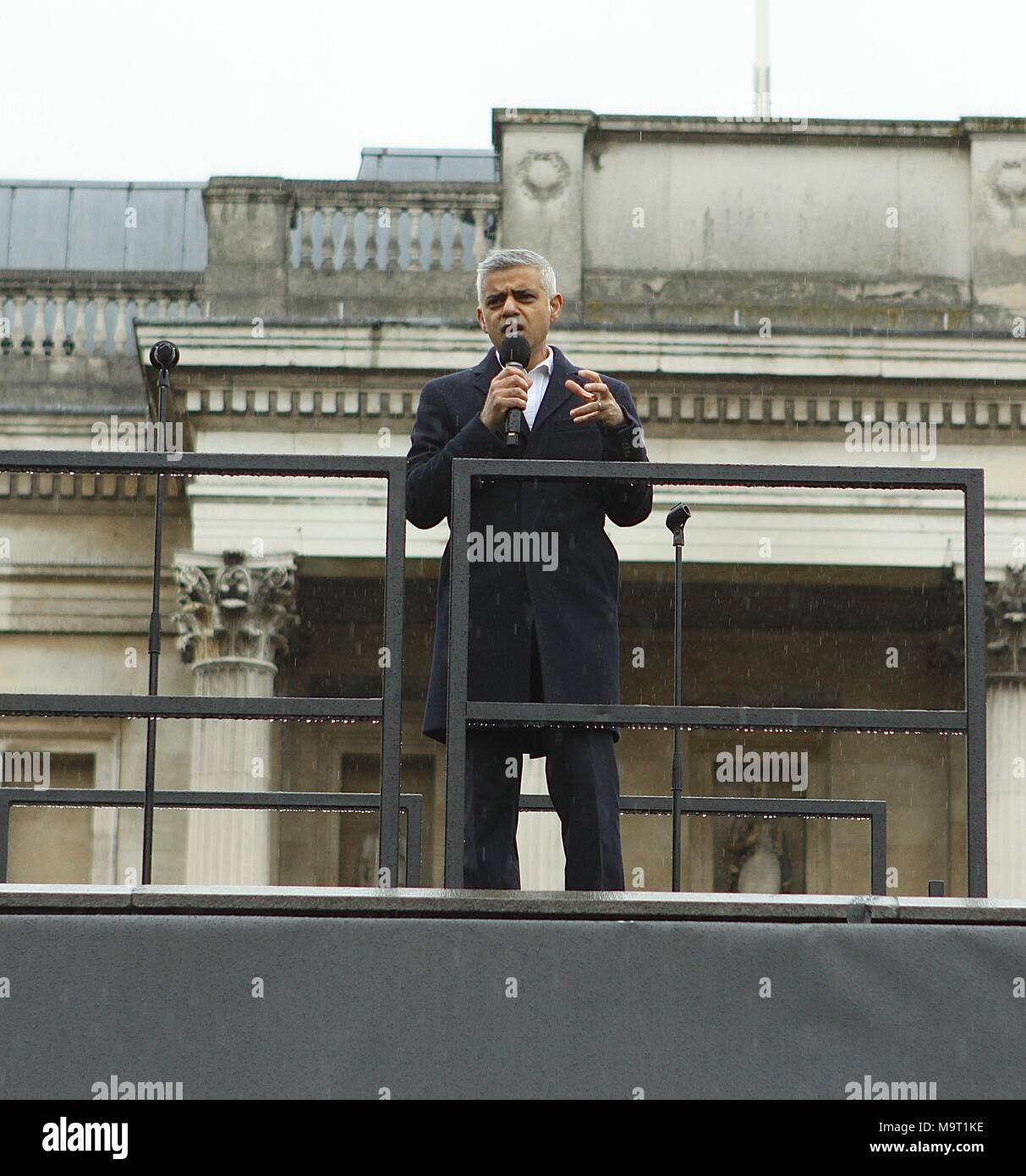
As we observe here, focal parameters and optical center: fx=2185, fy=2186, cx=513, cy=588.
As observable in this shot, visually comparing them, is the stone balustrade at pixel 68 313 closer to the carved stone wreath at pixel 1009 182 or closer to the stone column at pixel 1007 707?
the carved stone wreath at pixel 1009 182

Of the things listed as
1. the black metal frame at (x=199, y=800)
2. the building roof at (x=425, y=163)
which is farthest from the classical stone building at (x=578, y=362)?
the black metal frame at (x=199, y=800)

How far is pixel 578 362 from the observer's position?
1791 centimetres

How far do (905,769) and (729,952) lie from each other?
17118 mm

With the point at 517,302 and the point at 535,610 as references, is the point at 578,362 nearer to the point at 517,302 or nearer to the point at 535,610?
the point at 517,302

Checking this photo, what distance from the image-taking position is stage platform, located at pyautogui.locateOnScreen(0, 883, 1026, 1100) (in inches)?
168

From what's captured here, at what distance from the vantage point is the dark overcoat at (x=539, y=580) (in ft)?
17.2

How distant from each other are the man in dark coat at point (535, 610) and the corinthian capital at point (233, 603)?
12.9 meters

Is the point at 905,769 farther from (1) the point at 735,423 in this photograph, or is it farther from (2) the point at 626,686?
(1) the point at 735,423

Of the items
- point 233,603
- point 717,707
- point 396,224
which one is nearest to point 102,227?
point 396,224

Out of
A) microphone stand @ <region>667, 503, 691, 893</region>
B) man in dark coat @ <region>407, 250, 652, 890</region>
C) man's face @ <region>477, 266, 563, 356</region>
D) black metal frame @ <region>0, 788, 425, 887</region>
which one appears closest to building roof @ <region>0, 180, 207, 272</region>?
black metal frame @ <region>0, 788, 425, 887</region>

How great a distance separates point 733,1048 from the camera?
4285 mm
